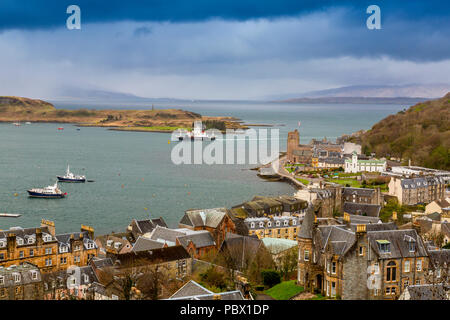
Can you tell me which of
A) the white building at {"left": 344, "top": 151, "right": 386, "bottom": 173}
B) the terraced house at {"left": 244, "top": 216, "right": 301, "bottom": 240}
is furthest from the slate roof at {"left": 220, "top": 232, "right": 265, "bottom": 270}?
the white building at {"left": 344, "top": 151, "right": 386, "bottom": 173}

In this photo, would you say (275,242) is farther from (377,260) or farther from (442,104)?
(442,104)

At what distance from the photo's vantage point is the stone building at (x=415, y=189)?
47.1 m

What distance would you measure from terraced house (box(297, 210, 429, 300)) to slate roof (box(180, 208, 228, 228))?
11367 millimetres

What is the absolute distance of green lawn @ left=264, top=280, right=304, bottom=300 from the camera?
750 inches

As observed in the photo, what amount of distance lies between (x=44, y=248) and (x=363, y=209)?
74.2ft

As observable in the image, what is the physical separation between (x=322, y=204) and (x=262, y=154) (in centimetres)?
5755

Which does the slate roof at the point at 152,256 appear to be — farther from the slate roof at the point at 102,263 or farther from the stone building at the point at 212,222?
the stone building at the point at 212,222

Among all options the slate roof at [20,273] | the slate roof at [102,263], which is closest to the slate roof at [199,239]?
the slate roof at [102,263]

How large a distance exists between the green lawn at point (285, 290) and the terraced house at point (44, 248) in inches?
434

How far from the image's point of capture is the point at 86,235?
27781mm

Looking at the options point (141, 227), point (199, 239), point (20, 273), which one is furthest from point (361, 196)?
point (20, 273)

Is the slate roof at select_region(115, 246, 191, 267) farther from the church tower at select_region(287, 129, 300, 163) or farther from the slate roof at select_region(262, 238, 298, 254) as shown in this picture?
the church tower at select_region(287, 129, 300, 163)
